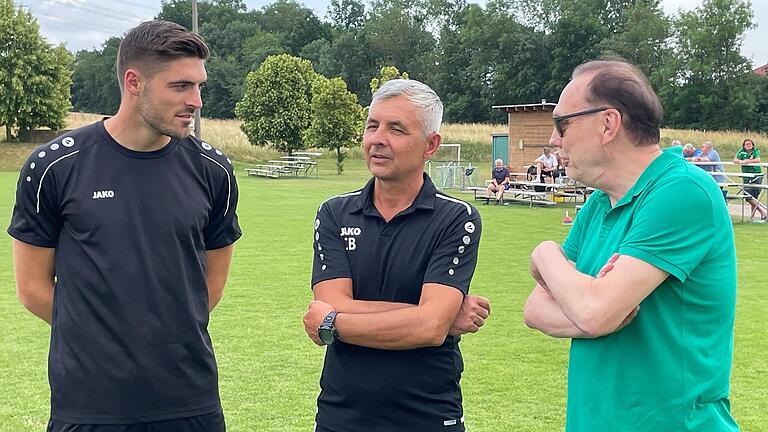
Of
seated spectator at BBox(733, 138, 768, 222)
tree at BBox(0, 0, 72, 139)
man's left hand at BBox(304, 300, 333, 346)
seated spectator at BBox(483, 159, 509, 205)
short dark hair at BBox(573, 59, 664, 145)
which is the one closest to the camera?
short dark hair at BBox(573, 59, 664, 145)

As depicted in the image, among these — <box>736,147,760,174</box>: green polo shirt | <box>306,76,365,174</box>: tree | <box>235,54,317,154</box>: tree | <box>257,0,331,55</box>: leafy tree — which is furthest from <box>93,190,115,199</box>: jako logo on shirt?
<box>257,0,331,55</box>: leafy tree

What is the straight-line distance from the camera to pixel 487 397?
6.40 m

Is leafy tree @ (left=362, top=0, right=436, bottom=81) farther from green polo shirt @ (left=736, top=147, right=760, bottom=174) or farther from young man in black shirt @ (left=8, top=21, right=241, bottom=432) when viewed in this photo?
young man in black shirt @ (left=8, top=21, right=241, bottom=432)

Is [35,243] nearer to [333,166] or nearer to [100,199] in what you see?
[100,199]

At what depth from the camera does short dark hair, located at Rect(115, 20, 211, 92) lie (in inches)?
128

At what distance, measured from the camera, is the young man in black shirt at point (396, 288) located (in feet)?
10.2

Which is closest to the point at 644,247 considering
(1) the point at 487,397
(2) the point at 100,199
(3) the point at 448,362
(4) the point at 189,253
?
(3) the point at 448,362

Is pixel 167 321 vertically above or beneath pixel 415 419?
above

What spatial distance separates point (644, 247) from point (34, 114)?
55313 mm

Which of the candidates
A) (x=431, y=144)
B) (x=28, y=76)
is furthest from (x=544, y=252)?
(x=28, y=76)

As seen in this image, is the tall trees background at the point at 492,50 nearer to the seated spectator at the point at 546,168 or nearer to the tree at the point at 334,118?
the tree at the point at 334,118

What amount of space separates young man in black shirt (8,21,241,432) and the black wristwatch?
1.74 feet

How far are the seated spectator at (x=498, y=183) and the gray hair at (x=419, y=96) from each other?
21.4 meters

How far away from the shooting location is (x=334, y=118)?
4325 cm
